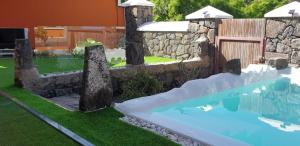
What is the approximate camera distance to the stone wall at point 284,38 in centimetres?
967

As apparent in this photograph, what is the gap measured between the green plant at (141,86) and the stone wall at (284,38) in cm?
404

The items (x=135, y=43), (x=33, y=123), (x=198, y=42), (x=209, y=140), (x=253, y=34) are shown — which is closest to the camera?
(x=209, y=140)

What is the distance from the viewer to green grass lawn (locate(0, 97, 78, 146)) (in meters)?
4.80

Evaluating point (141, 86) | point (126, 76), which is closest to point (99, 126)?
point (141, 86)

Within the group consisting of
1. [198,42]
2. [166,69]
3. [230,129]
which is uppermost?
[198,42]

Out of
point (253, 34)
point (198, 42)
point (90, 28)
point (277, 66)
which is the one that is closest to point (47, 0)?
point (90, 28)

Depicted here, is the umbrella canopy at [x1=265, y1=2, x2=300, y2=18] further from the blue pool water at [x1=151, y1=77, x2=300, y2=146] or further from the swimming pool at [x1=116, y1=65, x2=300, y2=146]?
the blue pool water at [x1=151, y1=77, x2=300, y2=146]

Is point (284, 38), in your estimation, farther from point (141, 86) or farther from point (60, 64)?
point (60, 64)

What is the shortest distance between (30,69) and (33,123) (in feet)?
8.84

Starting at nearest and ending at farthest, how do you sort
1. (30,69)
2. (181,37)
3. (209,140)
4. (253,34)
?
(209,140) < (30,69) < (253,34) < (181,37)

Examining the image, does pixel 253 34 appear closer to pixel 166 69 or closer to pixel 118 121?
pixel 166 69

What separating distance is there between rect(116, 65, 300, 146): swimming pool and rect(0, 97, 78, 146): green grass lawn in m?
1.54

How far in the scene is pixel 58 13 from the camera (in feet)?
55.2

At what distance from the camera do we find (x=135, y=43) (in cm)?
944
